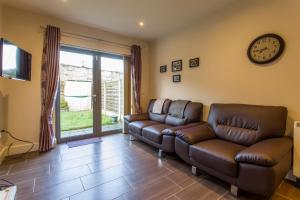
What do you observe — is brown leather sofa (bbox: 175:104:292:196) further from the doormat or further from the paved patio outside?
the paved patio outside

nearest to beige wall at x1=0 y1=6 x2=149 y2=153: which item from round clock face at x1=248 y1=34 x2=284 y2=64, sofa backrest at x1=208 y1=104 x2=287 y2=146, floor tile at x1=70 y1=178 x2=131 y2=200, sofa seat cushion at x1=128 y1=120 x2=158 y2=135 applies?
sofa seat cushion at x1=128 y1=120 x2=158 y2=135

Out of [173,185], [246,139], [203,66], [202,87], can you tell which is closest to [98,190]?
[173,185]

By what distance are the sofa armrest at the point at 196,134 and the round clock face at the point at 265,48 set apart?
4.15 feet

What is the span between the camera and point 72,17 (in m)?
3.06

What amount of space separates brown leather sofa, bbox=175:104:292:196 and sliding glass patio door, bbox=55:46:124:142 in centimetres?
232

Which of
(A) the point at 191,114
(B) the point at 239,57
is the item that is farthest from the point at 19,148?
(B) the point at 239,57

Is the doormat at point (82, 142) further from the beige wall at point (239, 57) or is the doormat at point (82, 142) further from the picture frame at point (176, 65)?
the picture frame at point (176, 65)

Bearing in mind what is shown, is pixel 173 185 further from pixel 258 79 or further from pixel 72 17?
pixel 72 17

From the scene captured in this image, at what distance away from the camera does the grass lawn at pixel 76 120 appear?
348 centimetres

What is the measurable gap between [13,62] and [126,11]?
1944mm

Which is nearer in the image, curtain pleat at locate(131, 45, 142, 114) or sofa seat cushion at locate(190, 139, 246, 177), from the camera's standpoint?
sofa seat cushion at locate(190, 139, 246, 177)

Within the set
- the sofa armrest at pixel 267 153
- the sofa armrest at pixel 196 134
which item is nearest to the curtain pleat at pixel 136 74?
the sofa armrest at pixel 196 134

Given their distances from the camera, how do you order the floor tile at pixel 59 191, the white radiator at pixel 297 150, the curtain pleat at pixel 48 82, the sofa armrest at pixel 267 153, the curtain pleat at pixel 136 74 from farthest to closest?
the curtain pleat at pixel 136 74 → the curtain pleat at pixel 48 82 → the white radiator at pixel 297 150 → the floor tile at pixel 59 191 → the sofa armrest at pixel 267 153

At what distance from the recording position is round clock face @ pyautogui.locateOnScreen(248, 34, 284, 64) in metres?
2.12
